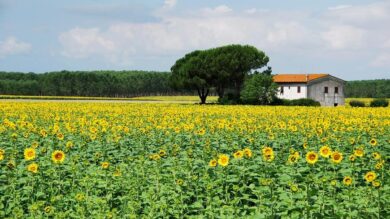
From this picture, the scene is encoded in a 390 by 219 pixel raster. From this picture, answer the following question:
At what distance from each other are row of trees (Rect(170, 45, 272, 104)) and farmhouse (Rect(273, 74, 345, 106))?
208 inches

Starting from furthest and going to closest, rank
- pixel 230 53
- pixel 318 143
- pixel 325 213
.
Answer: pixel 230 53 → pixel 318 143 → pixel 325 213

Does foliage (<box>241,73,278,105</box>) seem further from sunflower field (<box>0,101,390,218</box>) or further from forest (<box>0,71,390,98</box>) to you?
forest (<box>0,71,390,98</box>)

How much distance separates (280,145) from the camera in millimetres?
14125

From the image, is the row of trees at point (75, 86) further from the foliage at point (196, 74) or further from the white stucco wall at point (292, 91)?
the white stucco wall at point (292, 91)

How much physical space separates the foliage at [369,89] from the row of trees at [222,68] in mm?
77214

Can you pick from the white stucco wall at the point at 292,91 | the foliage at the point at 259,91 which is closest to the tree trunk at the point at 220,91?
the white stucco wall at the point at 292,91

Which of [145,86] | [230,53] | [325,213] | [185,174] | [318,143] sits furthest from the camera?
[145,86]

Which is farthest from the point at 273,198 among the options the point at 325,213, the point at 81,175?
the point at 81,175

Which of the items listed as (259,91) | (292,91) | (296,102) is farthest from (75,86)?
(296,102)

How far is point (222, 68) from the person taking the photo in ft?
214

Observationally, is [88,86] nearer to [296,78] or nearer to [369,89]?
[369,89]

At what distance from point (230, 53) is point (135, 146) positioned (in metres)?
53.6

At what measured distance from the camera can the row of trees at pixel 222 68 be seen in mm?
65375

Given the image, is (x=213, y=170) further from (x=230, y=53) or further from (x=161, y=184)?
(x=230, y=53)
